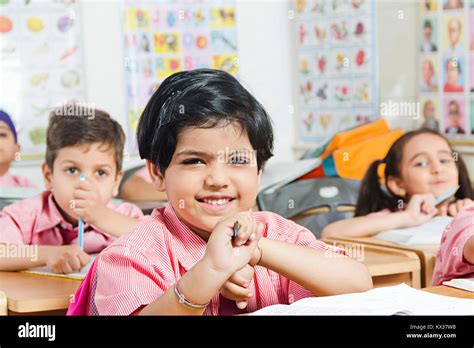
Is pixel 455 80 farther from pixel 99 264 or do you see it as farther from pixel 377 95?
pixel 99 264

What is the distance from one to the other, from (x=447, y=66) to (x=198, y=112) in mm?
1861

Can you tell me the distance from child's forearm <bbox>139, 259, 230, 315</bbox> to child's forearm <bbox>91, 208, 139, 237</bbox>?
74cm

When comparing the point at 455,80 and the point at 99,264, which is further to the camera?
the point at 455,80

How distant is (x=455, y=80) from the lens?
279 centimetres

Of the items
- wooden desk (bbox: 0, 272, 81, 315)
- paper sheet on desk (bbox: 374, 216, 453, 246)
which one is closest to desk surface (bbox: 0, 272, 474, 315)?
wooden desk (bbox: 0, 272, 81, 315)

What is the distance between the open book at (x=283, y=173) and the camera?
249 cm

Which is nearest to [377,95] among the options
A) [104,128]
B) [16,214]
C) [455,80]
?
[455,80]

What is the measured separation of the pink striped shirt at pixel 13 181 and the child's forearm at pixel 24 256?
749 millimetres

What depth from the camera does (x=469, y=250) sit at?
4.00ft

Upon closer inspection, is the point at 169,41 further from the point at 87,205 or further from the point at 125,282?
the point at 125,282

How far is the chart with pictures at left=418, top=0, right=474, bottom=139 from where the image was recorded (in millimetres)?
2729

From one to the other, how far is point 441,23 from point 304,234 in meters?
1.80

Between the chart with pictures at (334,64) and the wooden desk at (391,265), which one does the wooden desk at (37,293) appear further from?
the chart with pictures at (334,64)
